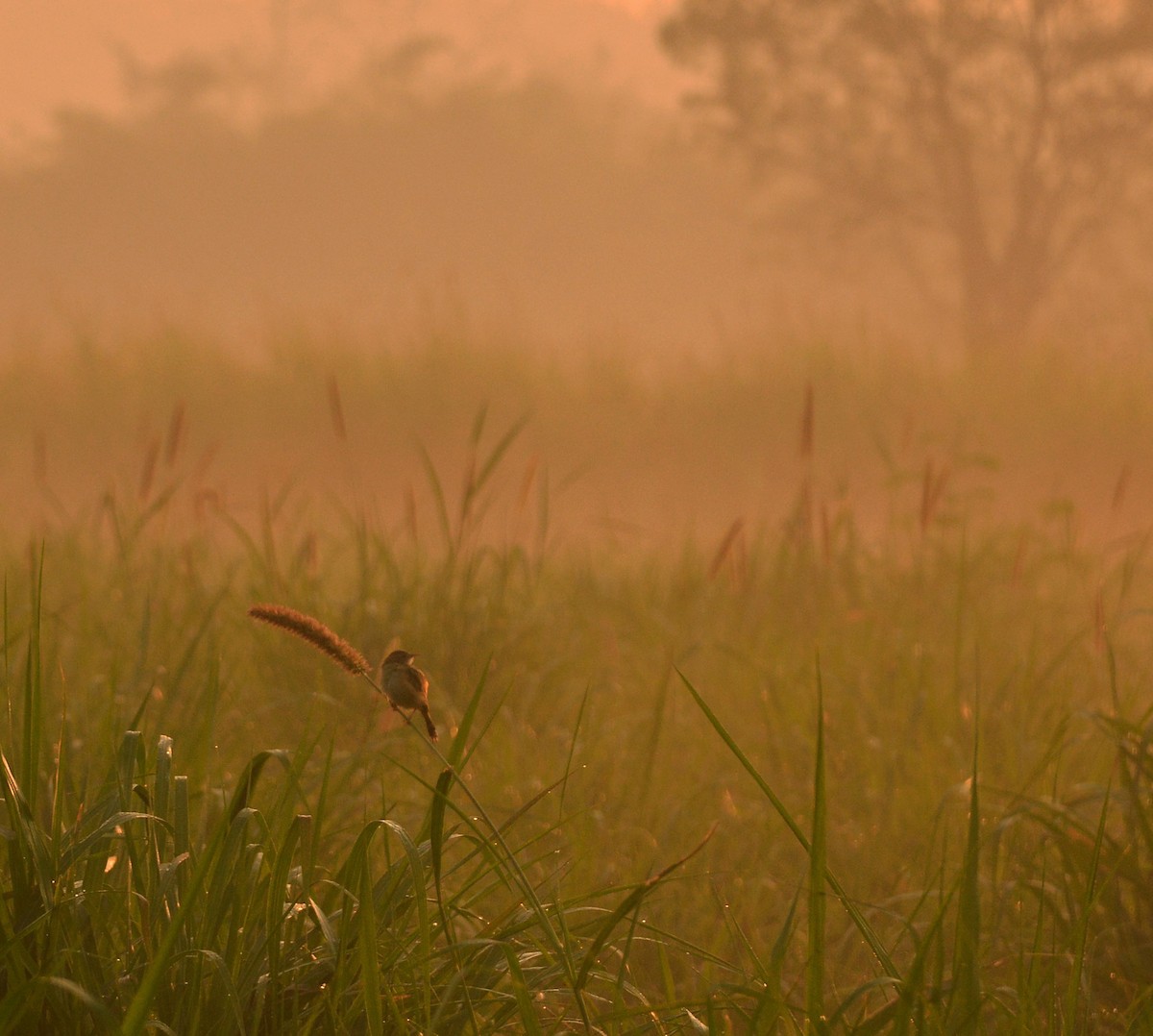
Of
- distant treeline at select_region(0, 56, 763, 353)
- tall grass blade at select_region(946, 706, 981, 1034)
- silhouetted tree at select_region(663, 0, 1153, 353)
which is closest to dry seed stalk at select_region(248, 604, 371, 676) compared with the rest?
tall grass blade at select_region(946, 706, 981, 1034)

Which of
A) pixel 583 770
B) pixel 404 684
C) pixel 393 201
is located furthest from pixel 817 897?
pixel 393 201

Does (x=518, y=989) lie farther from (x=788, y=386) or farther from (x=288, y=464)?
(x=788, y=386)

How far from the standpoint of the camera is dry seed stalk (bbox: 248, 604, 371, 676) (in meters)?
1.04

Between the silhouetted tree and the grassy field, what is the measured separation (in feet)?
31.1

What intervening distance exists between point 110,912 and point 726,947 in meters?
1.05

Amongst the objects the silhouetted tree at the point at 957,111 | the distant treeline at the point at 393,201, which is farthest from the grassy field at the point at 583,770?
the distant treeline at the point at 393,201

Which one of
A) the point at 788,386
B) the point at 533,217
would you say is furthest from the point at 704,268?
the point at 788,386

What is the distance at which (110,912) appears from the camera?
136 centimetres

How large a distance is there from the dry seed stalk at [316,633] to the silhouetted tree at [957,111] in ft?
48.1

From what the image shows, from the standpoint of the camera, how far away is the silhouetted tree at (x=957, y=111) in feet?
49.9

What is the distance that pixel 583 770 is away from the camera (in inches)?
78.2

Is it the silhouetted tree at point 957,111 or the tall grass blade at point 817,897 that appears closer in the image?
the tall grass blade at point 817,897

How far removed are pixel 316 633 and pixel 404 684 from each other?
9cm

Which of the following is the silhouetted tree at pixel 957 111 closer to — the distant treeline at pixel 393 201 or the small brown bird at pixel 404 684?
the distant treeline at pixel 393 201
